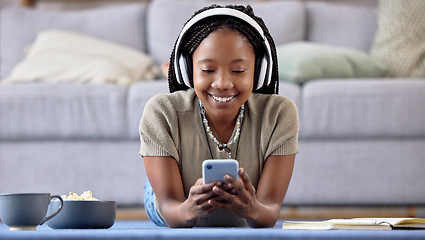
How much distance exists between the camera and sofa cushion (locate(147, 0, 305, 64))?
2656 millimetres

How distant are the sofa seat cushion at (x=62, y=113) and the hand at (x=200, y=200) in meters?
1.09

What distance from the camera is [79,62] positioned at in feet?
7.84

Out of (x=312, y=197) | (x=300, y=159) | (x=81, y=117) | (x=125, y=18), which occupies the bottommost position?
(x=312, y=197)

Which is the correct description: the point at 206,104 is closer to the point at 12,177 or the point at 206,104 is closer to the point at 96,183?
the point at 96,183

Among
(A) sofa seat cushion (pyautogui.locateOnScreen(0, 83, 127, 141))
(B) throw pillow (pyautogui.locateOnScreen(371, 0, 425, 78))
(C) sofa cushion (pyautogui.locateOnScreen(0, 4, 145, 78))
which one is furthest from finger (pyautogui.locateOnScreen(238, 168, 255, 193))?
(C) sofa cushion (pyautogui.locateOnScreen(0, 4, 145, 78))

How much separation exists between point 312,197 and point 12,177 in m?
1.08

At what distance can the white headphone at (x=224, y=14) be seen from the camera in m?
1.16

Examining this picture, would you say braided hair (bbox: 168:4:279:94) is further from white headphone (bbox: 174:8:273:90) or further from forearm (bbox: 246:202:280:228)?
forearm (bbox: 246:202:280:228)

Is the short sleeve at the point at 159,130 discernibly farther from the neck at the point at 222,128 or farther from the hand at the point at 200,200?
the hand at the point at 200,200

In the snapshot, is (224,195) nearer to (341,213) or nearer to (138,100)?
(138,100)

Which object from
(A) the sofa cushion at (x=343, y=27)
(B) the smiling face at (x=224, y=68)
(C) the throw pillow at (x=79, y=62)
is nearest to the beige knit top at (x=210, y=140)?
(B) the smiling face at (x=224, y=68)

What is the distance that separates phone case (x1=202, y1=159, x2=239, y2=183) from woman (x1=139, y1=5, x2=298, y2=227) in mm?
77

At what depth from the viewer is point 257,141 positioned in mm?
1288

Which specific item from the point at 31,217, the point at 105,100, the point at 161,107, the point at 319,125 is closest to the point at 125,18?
the point at 105,100
